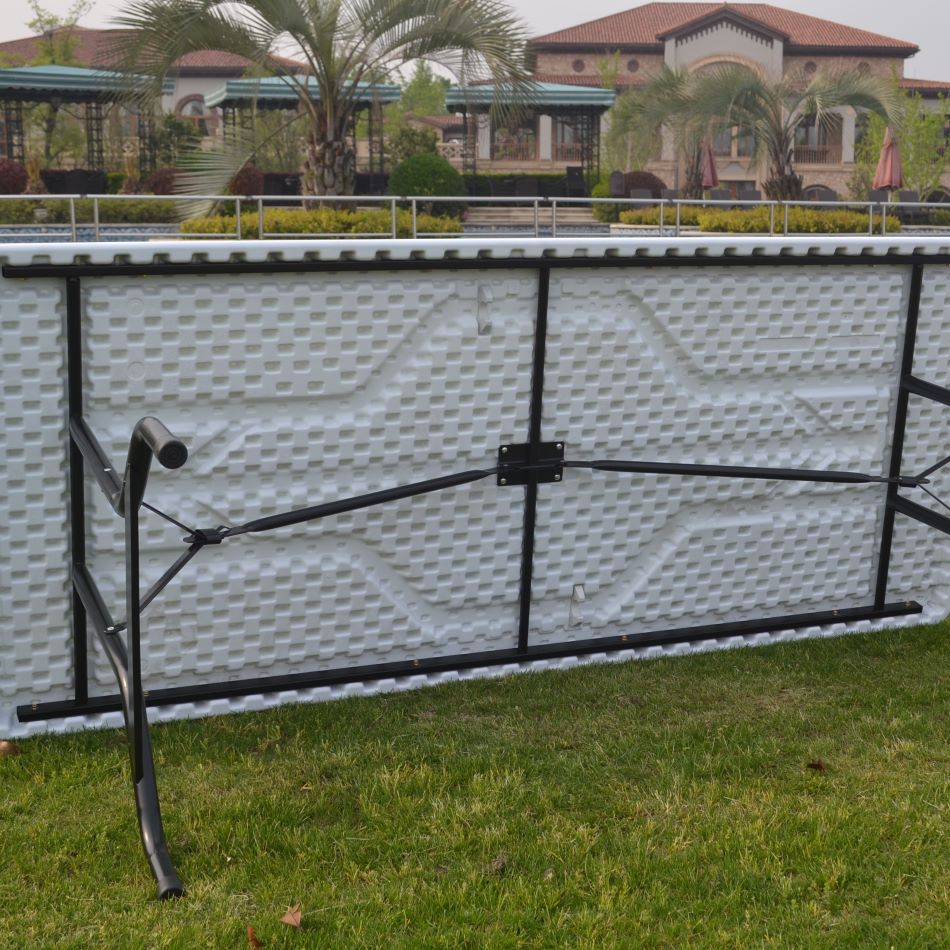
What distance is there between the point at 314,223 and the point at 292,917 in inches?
565

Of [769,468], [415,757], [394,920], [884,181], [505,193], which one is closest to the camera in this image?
[394,920]

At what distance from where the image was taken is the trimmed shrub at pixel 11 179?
2339 cm

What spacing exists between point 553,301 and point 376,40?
41.0 ft

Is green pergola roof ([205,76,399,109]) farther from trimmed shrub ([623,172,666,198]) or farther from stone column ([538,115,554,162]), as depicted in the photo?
stone column ([538,115,554,162])

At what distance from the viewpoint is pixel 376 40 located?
1533 centimetres

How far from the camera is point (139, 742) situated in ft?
9.39

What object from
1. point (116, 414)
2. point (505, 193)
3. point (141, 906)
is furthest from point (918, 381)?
point (505, 193)

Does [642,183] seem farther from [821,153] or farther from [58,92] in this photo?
[821,153]

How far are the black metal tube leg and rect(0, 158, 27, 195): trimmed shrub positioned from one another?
72.9 ft

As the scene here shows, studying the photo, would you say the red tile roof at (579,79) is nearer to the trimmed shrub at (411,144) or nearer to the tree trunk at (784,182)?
the trimmed shrub at (411,144)

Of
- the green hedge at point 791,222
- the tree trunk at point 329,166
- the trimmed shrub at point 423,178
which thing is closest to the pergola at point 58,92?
the trimmed shrub at point 423,178

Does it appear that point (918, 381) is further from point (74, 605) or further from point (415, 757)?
point (74, 605)

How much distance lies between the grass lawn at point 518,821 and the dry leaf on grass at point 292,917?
0.06ft

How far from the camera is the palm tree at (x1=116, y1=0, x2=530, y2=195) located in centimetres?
1445
